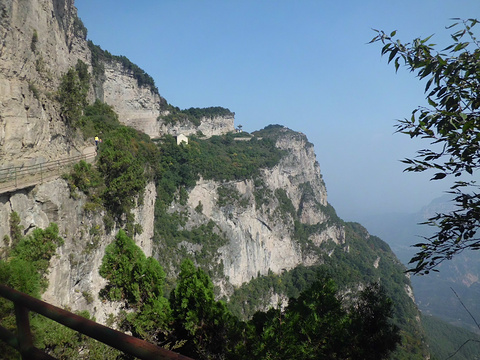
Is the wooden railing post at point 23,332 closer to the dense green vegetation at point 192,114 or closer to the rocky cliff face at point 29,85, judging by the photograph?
the rocky cliff face at point 29,85

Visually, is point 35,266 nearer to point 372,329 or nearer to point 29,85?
point 29,85

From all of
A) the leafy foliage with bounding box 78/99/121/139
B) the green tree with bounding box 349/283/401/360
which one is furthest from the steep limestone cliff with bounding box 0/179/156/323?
the green tree with bounding box 349/283/401/360

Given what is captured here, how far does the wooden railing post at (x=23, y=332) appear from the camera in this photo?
1885 millimetres

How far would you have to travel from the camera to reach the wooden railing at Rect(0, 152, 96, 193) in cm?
1109

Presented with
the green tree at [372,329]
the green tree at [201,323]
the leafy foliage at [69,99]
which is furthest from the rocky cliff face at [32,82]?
the green tree at [372,329]

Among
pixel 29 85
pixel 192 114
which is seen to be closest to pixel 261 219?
pixel 192 114

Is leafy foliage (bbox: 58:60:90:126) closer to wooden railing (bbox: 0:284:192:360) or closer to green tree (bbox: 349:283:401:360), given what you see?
green tree (bbox: 349:283:401:360)

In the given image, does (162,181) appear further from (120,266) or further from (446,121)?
(446,121)

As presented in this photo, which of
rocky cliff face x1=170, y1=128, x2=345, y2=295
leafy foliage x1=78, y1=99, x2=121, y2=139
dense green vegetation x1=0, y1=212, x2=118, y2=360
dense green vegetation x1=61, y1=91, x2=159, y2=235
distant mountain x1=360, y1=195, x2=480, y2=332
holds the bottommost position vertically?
distant mountain x1=360, y1=195, x2=480, y2=332

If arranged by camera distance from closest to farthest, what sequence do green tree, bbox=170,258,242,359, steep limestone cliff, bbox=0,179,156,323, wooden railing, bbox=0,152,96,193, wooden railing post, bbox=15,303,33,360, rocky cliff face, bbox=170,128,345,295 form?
wooden railing post, bbox=15,303,33,360 → green tree, bbox=170,258,242,359 → wooden railing, bbox=0,152,96,193 → steep limestone cliff, bbox=0,179,156,323 → rocky cliff face, bbox=170,128,345,295

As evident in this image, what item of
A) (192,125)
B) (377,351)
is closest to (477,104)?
(377,351)

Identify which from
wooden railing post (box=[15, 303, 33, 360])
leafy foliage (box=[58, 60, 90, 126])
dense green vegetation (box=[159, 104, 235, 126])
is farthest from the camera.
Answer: dense green vegetation (box=[159, 104, 235, 126])

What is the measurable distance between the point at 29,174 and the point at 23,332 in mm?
12988

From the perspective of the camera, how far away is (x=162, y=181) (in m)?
38.9
